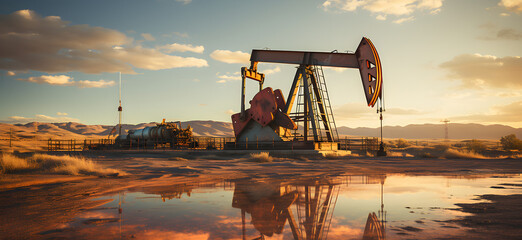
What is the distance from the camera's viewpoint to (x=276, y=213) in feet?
16.1

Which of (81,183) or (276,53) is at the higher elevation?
(276,53)

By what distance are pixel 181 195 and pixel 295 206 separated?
2386 mm

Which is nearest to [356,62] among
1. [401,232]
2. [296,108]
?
[296,108]

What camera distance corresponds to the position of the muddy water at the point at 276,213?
3.81 metres

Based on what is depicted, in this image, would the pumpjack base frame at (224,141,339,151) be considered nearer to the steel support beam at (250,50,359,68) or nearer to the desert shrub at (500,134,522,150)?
the steel support beam at (250,50,359,68)

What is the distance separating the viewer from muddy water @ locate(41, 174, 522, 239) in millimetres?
3807

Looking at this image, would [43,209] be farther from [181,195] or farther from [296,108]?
[296,108]

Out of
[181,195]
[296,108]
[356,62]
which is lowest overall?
[181,195]

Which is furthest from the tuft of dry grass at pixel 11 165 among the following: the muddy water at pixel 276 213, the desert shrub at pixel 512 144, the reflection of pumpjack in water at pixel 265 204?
the desert shrub at pixel 512 144

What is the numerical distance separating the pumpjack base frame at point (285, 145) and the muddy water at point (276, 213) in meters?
12.9

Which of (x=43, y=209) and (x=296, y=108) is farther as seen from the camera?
(x=296, y=108)

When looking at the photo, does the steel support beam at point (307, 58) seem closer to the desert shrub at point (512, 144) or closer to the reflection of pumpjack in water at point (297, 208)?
the reflection of pumpjack in water at point (297, 208)

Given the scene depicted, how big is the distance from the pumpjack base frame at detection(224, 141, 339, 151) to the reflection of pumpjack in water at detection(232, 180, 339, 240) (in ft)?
41.0

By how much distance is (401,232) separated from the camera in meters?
3.81
